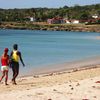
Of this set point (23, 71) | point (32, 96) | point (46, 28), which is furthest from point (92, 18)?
point (32, 96)

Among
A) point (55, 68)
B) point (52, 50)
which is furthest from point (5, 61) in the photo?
point (52, 50)

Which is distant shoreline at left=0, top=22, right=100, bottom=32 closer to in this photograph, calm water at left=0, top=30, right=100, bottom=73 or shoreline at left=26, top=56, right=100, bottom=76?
calm water at left=0, top=30, right=100, bottom=73

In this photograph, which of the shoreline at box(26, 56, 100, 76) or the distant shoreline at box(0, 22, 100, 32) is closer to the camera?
the shoreline at box(26, 56, 100, 76)

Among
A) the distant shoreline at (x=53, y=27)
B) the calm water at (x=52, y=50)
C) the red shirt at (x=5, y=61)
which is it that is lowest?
the distant shoreline at (x=53, y=27)

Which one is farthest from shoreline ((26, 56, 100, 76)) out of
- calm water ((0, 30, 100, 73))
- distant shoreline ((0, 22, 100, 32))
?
distant shoreline ((0, 22, 100, 32))

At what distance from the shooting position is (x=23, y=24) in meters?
194

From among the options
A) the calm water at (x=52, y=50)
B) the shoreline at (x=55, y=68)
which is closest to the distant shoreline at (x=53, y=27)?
the calm water at (x=52, y=50)

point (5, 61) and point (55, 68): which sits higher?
point (5, 61)

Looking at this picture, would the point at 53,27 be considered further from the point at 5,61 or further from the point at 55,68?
the point at 5,61

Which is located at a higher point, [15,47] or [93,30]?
[15,47]

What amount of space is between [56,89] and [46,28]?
558ft

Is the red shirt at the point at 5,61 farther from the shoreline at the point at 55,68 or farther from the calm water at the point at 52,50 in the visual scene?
the calm water at the point at 52,50

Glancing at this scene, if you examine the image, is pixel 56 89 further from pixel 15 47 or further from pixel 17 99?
pixel 15 47

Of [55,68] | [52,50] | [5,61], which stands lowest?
[52,50]
